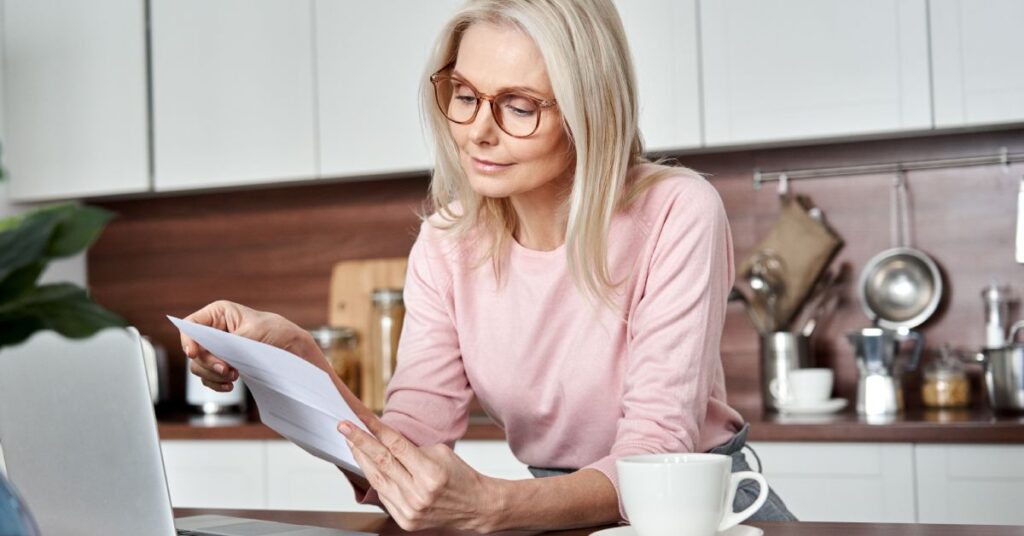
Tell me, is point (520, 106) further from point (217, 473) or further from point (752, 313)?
point (217, 473)

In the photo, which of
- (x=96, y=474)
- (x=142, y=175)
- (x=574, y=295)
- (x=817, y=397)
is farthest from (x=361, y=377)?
(x=96, y=474)

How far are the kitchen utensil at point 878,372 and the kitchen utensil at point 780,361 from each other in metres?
0.13

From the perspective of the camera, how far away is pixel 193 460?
2.86 m

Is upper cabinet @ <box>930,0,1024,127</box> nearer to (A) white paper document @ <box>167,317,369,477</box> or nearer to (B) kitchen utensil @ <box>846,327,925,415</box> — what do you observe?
(B) kitchen utensil @ <box>846,327,925,415</box>

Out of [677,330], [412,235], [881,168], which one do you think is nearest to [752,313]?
[881,168]

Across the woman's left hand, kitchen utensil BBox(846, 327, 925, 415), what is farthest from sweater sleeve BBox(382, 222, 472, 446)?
kitchen utensil BBox(846, 327, 925, 415)

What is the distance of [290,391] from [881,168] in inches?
77.0

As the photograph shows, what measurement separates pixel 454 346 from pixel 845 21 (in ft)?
4.51

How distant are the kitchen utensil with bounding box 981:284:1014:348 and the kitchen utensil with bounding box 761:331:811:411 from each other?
38 centimetres

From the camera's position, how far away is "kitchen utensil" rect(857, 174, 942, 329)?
269 centimetres

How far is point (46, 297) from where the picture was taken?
1.84ft

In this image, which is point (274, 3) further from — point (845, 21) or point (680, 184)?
point (680, 184)

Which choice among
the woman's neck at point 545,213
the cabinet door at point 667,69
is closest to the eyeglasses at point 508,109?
the woman's neck at point 545,213

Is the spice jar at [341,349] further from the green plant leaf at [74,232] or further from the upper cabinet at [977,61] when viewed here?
the green plant leaf at [74,232]
